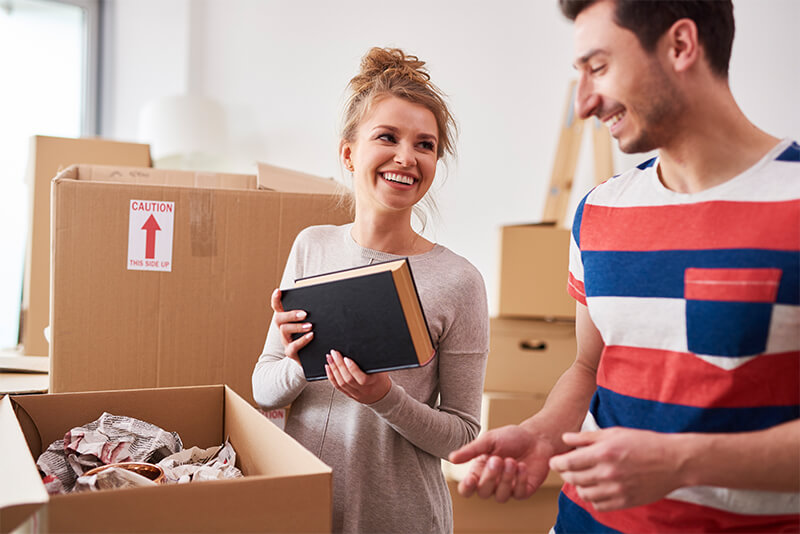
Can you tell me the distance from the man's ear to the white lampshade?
2629mm

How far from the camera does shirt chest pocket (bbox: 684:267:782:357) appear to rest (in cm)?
69

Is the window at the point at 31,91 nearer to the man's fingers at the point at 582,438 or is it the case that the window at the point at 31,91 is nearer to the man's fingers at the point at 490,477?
the man's fingers at the point at 490,477

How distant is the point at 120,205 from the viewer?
1.24 meters

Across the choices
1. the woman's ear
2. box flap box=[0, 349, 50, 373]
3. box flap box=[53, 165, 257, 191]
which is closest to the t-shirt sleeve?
the woman's ear

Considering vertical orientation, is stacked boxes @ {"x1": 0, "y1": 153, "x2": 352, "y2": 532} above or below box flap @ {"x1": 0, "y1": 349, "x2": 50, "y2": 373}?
above

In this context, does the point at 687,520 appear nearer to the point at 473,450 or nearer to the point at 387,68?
the point at 473,450

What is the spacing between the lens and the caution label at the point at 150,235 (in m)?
1.25

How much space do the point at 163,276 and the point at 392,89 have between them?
1.79 feet

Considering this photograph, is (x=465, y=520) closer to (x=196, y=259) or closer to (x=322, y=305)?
(x=196, y=259)

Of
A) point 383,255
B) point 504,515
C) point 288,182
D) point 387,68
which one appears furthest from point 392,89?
point 504,515

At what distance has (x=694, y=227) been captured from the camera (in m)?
0.75

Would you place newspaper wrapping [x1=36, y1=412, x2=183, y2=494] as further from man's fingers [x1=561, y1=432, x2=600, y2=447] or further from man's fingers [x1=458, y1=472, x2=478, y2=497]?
man's fingers [x1=561, y1=432, x2=600, y2=447]

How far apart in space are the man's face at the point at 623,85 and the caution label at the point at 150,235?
81cm

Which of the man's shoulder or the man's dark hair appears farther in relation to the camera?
the man's shoulder
